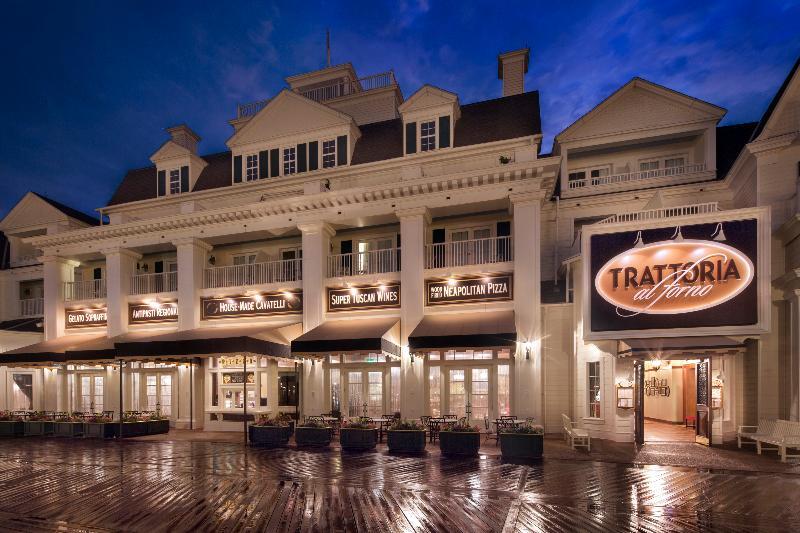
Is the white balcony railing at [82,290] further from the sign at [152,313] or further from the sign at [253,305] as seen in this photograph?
the sign at [253,305]

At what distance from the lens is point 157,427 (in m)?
18.0

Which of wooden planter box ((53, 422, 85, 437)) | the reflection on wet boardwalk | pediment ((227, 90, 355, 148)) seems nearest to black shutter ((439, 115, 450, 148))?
pediment ((227, 90, 355, 148))

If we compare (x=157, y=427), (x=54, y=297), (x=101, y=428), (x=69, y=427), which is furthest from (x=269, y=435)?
(x=54, y=297)

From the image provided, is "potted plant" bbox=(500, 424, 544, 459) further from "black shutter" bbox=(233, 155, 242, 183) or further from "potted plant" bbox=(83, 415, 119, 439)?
"black shutter" bbox=(233, 155, 242, 183)

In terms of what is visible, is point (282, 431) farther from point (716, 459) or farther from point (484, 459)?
point (716, 459)

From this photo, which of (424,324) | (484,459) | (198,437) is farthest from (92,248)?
(484,459)

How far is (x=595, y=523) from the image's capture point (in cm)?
773

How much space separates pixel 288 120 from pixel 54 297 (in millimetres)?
14303

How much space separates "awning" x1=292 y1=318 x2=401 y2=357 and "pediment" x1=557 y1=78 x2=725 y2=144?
403 inches

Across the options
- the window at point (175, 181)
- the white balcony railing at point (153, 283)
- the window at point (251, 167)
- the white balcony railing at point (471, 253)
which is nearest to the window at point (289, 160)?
the window at point (251, 167)

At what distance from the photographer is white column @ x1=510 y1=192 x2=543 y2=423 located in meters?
15.2

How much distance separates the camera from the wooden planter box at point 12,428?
18719 millimetres

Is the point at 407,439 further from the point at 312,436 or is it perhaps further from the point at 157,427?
the point at 157,427

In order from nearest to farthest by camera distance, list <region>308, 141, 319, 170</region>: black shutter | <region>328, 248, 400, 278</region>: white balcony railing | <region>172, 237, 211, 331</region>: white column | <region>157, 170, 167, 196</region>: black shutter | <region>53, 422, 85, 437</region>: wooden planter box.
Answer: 1. <region>53, 422, 85, 437</region>: wooden planter box
2. <region>328, 248, 400, 278</region>: white balcony railing
3. <region>172, 237, 211, 331</region>: white column
4. <region>308, 141, 319, 170</region>: black shutter
5. <region>157, 170, 167, 196</region>: black shutter
